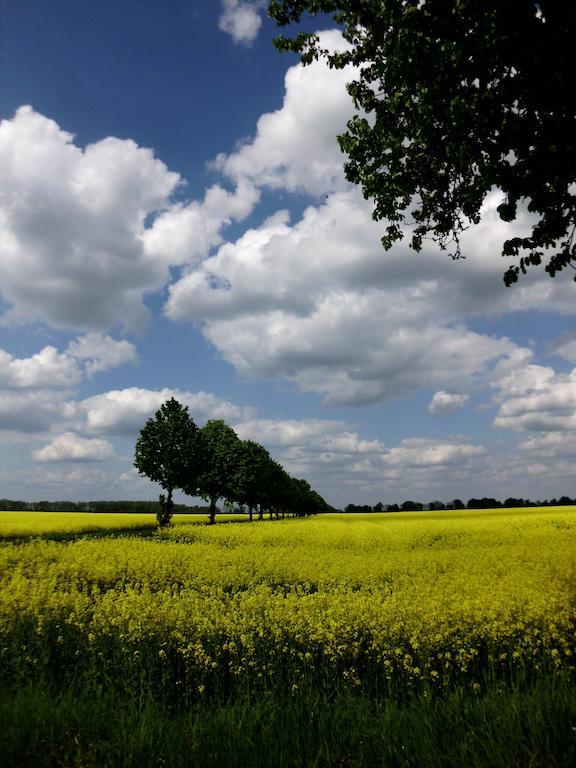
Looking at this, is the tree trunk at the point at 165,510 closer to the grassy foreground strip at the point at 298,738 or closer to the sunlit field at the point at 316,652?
the sunlit field at the point at 316,652

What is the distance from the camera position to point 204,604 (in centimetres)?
980

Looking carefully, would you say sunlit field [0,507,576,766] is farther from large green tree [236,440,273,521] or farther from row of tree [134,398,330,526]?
large green tree [236,440,273,521]

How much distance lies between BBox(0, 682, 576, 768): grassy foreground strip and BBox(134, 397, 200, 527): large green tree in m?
41.1

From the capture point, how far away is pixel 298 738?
454cm

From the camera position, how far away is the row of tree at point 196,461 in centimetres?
4525

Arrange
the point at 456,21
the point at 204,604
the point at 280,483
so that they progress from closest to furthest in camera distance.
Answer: the point at 456,21
the point at 204,604
the point at 280,483

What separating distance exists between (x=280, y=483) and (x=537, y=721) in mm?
81040

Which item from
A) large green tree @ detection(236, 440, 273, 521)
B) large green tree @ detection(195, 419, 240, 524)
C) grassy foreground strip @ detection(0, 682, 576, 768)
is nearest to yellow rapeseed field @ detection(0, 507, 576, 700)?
grassy foreground strip @ detection(0, 682, 576, 768)

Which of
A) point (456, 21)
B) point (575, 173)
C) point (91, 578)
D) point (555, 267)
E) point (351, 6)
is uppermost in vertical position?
point (351, 6)

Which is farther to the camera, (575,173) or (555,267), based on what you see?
(555,267)

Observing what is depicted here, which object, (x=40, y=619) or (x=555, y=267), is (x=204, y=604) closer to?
(x=40, y=619)

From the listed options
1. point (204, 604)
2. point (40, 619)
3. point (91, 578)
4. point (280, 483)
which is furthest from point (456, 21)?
point (280, 483)

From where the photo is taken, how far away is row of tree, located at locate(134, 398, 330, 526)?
148ft

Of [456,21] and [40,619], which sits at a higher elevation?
[456,21]
